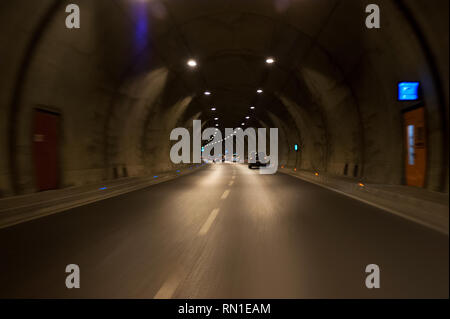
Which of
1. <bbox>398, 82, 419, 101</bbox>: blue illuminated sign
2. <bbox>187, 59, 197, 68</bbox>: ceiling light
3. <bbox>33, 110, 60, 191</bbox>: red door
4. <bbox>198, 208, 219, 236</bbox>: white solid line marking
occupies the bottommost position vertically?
<bbox>198, 208, 219, 236</bbox>: white solid line marking

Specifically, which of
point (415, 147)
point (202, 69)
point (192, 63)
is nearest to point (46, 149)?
point (192, 63)

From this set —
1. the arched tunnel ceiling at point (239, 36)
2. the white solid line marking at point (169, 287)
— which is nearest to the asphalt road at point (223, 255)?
the white solid line marking at point (169, 287)

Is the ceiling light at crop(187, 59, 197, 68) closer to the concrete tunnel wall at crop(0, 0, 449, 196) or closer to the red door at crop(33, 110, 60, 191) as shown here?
the concrete tunnel wall at crop(0, 0, 449, 196)

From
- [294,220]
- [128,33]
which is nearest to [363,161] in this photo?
[294,220]

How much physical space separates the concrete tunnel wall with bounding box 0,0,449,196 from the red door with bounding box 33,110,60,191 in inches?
15.5

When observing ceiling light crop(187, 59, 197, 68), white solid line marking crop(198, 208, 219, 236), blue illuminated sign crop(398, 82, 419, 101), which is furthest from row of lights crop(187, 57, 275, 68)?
white solid line marking crop(198, 208, 219, 236)

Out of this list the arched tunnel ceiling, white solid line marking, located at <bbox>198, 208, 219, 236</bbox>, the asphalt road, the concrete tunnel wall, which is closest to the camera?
the asphalt road

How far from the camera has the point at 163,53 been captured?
15648 millimetres

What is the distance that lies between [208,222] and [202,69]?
15290 mm

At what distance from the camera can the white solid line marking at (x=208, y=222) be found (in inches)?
243

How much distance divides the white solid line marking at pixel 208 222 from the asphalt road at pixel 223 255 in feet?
0.07

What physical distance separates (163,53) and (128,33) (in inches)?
126

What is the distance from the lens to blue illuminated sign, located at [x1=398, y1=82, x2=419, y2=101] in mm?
10875

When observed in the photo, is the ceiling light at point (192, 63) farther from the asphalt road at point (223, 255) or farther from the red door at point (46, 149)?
the asphalt road at point (223, 255)
